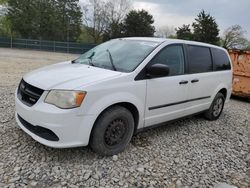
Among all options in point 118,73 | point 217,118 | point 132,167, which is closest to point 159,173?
point 132,167

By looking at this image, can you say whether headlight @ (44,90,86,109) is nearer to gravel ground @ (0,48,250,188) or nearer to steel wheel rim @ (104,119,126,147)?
steel wheel rim @ (104,119,126,147)

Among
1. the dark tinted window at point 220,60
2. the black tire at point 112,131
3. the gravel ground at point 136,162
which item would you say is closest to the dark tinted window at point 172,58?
the black tire at point 112,131

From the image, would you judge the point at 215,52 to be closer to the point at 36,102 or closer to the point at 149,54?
the point at 149,54

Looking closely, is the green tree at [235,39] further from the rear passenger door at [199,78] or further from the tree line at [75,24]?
the rear passenger door at [199,78]

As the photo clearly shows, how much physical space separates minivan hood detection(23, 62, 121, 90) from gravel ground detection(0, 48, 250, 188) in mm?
957

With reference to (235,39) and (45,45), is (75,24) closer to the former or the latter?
(45,45)

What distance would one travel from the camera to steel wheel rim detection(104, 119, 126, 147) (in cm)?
333

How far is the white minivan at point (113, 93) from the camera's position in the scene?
2949 millimetres

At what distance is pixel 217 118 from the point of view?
5754 mm

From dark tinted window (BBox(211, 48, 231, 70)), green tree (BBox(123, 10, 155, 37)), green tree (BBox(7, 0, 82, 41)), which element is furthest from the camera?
green tree (BBox(123, 10, 155, 37))

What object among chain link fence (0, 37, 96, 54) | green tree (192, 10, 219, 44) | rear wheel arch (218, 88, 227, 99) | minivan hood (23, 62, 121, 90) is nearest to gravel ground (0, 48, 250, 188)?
minivan hood (23, 62, 121, 90)

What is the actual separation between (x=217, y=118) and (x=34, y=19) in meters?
34.2

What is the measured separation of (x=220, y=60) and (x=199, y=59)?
96 centimetres

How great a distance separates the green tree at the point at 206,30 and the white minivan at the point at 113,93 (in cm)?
3256
